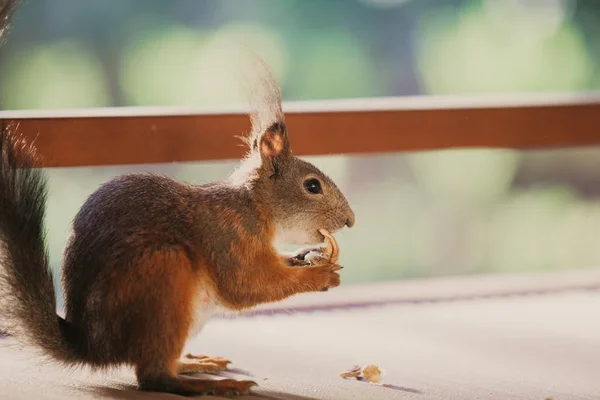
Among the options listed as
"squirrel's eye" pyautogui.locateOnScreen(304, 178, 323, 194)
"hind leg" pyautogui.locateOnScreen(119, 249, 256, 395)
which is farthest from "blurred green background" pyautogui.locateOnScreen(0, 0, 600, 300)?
"hind leg" pyautogui.locateOnScreen(119, 249, 256, 395)

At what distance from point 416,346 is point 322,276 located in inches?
17.8

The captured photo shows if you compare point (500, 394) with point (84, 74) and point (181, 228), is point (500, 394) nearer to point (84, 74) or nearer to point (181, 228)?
point (181, 228)

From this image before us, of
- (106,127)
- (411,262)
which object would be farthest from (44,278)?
(411,262)

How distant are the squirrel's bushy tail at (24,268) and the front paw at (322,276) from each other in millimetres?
451

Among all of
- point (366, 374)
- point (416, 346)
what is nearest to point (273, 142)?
point (366, 374)

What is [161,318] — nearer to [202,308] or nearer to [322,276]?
[202,308]

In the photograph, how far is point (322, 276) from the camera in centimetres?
168

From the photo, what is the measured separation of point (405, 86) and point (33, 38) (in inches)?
81.7

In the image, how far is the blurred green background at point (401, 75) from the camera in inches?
173

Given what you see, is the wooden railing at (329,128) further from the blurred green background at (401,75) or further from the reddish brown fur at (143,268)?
the blurred green background at (401,75)

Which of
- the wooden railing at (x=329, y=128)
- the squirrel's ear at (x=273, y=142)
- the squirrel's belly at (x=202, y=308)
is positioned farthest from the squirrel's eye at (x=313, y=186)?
the wooden railing at (x=329, y=128)

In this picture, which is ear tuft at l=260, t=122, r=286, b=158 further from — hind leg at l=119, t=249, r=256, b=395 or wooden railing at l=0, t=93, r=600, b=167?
wooden railing at l=0, t=93, r=600, b=167

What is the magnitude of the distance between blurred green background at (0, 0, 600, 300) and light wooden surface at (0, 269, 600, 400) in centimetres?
183

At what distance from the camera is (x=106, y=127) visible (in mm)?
2150
